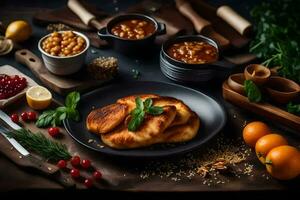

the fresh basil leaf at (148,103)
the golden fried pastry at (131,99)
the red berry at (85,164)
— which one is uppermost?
the fresh basil leaf at (148,103)

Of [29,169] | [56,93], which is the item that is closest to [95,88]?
[56,93]

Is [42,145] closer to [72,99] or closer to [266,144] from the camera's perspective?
[72,99]

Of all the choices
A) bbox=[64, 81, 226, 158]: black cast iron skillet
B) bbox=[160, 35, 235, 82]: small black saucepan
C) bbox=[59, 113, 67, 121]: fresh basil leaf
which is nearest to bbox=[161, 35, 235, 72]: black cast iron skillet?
bbox=[160, 35, 235, 82]: small black saucepan

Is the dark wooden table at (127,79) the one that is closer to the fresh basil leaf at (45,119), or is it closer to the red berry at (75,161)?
the red berry at (75,161)

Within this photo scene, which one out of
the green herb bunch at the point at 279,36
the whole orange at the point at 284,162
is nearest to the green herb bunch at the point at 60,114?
the whole orange at the point at 284,162

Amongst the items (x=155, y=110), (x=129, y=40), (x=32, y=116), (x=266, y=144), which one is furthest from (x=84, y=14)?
(x=266, y=144)
